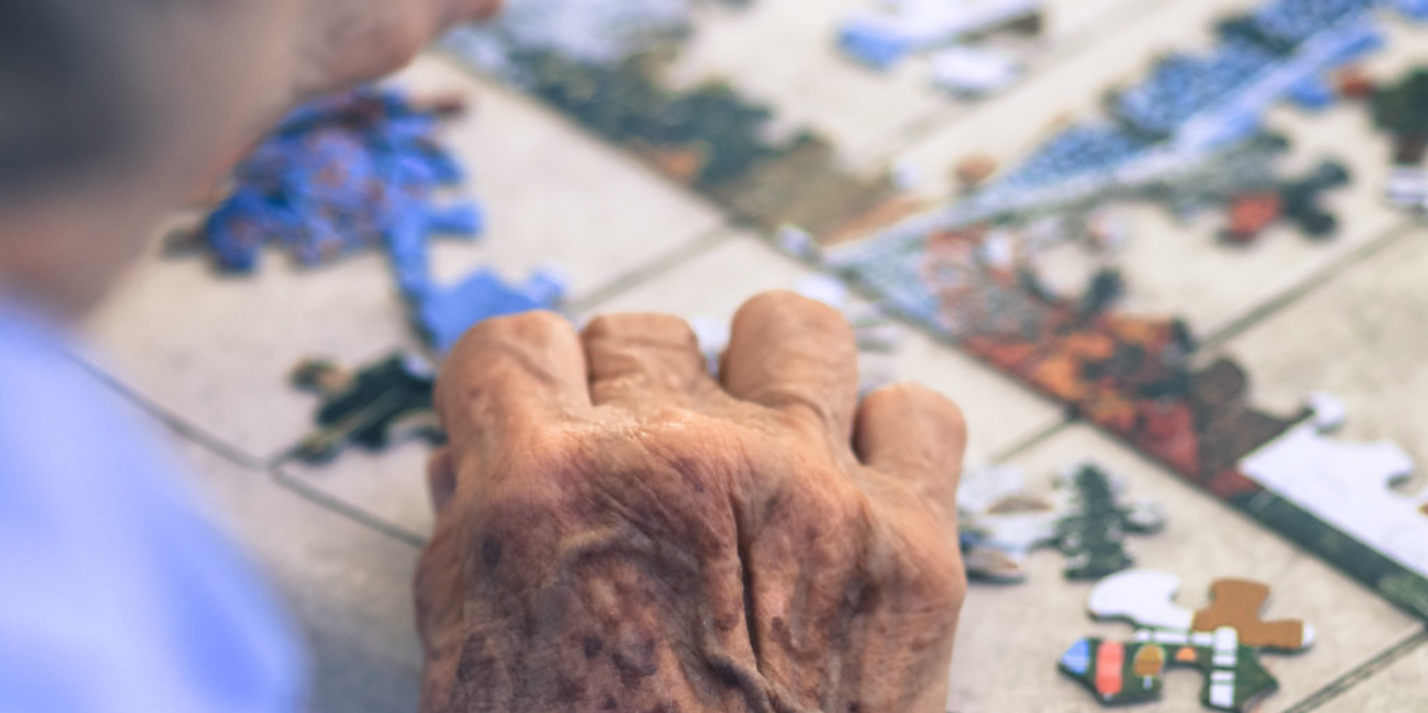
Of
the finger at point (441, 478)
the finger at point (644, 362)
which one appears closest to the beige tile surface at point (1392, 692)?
the finger at point (644, 362)

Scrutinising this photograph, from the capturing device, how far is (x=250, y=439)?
93.0 inches

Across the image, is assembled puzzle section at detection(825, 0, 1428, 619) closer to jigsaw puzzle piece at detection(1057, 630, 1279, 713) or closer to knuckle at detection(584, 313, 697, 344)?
jigsaw puzzle piece at detection(1057, 630, 1279, 713)

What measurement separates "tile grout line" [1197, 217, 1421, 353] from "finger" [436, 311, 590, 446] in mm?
Result: 1114

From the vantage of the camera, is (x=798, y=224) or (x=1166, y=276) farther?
(x=798, y=224)

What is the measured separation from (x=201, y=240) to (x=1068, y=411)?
1.71m

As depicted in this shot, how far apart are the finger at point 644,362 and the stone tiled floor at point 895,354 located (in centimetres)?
45

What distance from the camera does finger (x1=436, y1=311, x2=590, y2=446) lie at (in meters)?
1.76

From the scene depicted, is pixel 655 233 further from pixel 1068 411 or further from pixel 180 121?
pixel 180 121

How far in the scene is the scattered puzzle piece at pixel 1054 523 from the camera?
6.52 feet

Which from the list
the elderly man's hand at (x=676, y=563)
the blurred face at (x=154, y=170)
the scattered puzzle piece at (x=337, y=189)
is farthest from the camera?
the scattered puzzle piece at (x=337, y=189)

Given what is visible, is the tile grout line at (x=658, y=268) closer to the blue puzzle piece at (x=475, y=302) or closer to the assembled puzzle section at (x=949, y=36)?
the blue puzzle piece at (x=475, y=302)

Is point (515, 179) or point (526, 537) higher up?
point (526, 537)

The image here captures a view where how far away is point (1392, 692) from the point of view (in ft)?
5.78

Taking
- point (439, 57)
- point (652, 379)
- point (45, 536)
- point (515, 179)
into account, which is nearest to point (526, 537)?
point (652, 379)
